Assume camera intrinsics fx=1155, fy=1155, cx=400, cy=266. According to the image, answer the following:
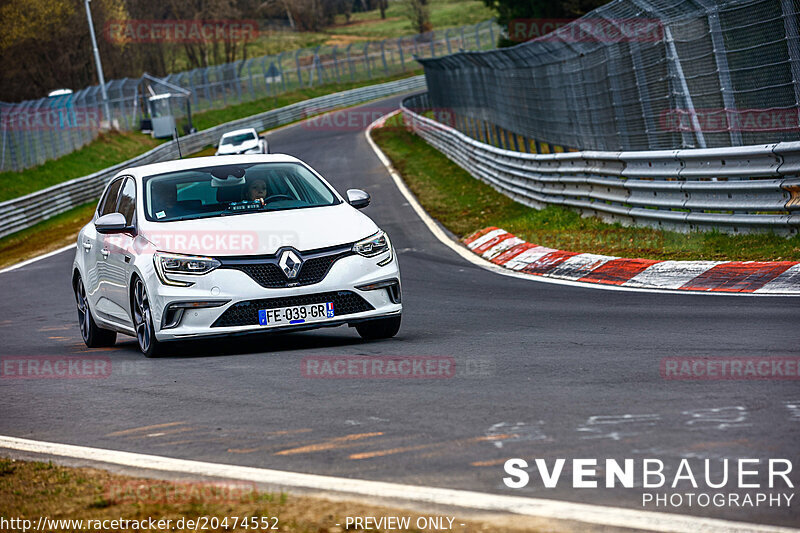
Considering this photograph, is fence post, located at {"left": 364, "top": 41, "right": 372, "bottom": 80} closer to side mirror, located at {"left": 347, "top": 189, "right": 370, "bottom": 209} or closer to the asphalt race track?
the asphalt race track

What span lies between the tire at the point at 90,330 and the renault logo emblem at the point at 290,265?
114 inches

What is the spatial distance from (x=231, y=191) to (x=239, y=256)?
4.32ft

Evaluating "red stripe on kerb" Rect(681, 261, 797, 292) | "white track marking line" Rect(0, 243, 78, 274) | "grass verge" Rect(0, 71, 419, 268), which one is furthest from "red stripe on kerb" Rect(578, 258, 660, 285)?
"grass verge" Rect(0, 71, 419, 268)

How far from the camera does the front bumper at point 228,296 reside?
8.41 meters

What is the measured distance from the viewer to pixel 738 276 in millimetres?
10672

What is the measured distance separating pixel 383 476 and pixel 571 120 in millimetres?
14506

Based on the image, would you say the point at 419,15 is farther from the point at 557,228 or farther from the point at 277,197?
the point at 277,197

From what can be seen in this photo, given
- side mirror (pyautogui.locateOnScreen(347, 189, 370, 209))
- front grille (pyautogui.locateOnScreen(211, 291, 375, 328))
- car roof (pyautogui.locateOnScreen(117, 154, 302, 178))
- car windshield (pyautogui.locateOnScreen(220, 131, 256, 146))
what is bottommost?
car windshield (pyautogui.locateOnScreen(220, 131, 256, 146))

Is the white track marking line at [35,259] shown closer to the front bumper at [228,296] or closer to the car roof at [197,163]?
the car roof at [197,163]

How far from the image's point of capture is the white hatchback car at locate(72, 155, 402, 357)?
8.46 metres

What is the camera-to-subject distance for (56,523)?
4453 millimetres

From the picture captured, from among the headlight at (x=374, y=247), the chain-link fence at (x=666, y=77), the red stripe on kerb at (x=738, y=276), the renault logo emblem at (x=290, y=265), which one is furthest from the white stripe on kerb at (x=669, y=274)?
the renault logo emblem at (x=290, y=265)

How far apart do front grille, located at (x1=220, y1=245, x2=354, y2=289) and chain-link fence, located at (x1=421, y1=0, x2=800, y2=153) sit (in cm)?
546

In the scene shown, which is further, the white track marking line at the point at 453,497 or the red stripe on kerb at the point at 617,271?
the red stripe on kerb at the point at 617,271
